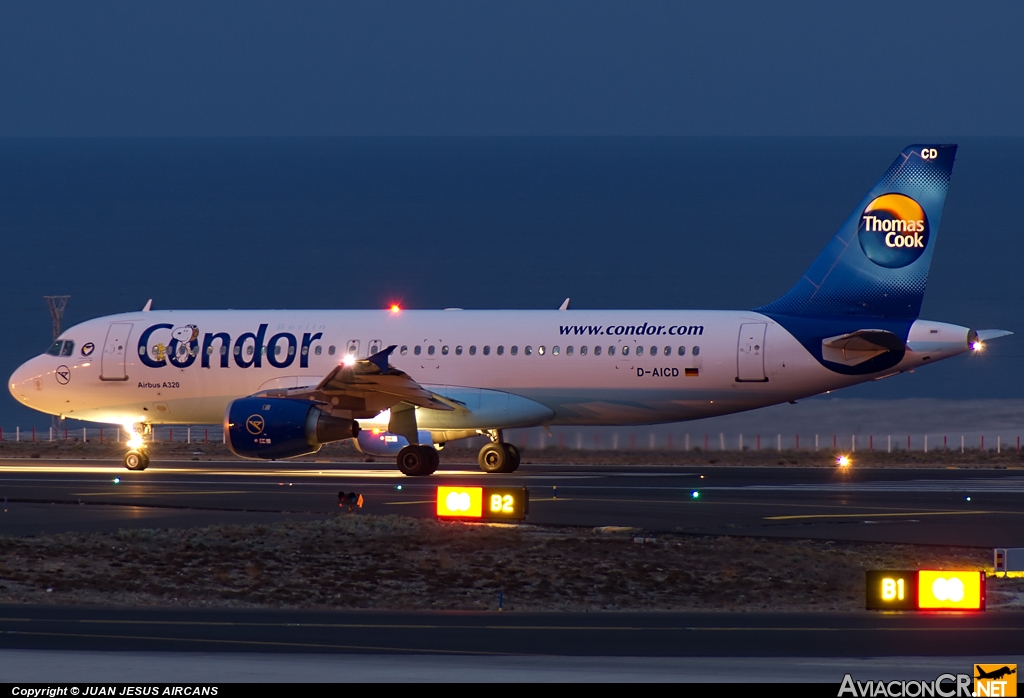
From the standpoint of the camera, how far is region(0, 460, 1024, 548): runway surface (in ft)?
89.8

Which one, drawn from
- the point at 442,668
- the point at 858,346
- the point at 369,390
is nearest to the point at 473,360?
the point at 369,390

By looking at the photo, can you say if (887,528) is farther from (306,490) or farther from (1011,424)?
(1011,424)

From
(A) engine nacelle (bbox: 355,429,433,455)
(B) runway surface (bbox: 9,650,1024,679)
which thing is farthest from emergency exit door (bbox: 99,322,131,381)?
(B) runway surface (bbox: 9,650,1024,679)

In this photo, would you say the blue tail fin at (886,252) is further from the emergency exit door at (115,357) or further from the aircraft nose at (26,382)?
the aircraft nose at (26,382)

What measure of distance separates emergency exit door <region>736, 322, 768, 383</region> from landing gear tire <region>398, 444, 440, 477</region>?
7.14 m

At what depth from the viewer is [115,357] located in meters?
41.6

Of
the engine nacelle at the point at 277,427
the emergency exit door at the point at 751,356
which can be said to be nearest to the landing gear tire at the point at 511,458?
the engine nacelle at the point at 277,427

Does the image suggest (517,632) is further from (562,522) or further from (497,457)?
(497,457)

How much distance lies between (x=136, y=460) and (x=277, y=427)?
6811mm

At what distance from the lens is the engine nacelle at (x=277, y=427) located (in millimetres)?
35844

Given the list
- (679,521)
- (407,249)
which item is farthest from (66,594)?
(407,249)

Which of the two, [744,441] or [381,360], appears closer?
[381,360]

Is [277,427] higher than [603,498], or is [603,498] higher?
[277,427]

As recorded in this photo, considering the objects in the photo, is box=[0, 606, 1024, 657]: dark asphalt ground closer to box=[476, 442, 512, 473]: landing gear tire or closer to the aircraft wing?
the aircraft wing
